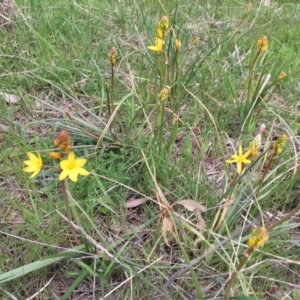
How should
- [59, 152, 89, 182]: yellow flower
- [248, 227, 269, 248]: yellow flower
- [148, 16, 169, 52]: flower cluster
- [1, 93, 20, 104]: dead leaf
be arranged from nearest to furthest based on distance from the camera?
1. [248, 227, 269, 248]: yellow flower
2. [59, 152, 89, 182]: yellow flower
3. [148, 16, 169, 52]: flower cluster
4. [1, 93, 20, 104]: dead leaf

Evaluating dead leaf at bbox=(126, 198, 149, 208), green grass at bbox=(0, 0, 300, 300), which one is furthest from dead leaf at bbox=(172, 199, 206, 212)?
dead leaf at bbox=(126, 198, 149, 208)

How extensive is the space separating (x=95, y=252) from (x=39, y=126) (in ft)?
2.32

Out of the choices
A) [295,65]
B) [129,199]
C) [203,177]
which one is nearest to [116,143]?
[129,199]

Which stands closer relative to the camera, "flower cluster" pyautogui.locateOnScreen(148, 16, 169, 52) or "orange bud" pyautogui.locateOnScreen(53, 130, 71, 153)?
"orange bud" pyautogui.locateOnScreen(53, 130, 71, 153)

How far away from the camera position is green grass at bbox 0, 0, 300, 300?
1.26 meters

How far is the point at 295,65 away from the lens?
2096 millimetres

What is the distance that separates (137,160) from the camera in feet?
5.15

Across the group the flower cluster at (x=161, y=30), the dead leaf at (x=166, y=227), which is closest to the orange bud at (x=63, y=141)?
the dead leaf at (x=166, y=227)

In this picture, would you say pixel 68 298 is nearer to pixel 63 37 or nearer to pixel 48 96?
pixel 48 96

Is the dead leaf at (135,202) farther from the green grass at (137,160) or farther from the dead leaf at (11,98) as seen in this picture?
the dead leaf at (11,98)

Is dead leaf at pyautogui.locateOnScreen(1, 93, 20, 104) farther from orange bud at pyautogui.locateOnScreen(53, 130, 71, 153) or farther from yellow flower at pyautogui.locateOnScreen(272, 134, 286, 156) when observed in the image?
yellow flower at pyautogui.locateOnScreen(272, 134, 286, 156)

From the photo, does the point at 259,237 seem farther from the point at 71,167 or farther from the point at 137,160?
the point at 137,160

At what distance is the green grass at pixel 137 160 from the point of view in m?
1.26

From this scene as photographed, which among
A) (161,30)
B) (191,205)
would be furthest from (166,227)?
(161,30)
